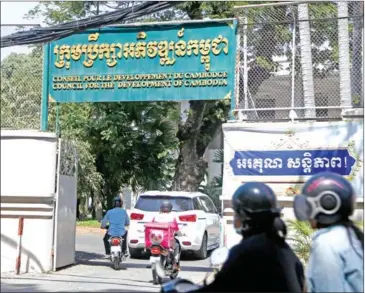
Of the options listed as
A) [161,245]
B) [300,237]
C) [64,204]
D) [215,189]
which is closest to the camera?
[300,237]

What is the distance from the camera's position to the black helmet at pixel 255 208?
4.29 m

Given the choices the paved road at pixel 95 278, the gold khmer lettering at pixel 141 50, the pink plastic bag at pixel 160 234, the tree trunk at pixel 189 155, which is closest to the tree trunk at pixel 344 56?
the gold khmer lettering at pixel 141 50

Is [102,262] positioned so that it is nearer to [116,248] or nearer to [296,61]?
[116,248]

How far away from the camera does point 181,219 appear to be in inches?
639

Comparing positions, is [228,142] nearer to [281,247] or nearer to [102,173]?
[281,247]

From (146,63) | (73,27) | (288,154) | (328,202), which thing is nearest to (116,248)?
(146,63)

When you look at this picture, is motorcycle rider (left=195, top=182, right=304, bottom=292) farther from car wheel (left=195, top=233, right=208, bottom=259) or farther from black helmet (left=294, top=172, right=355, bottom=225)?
car wheel (left=195, top=233, right=208, bottom=259)

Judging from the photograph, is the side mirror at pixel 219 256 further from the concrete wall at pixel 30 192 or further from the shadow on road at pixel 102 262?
the shadow on road at pixel 102 262

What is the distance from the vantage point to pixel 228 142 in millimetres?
12047

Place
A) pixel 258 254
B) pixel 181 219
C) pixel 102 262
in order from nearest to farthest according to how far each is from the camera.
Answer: pixel 258 254
pixel 102 262
pixel 181 219

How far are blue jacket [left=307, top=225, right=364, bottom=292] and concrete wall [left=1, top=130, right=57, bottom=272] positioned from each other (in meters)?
6.96

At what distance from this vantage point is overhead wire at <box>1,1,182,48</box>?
38.6ft

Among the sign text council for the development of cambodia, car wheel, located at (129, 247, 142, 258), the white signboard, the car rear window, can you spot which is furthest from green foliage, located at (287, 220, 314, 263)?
car wheel, located at (129, 247, 142, 258)

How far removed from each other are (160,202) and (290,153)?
5.34 meters
